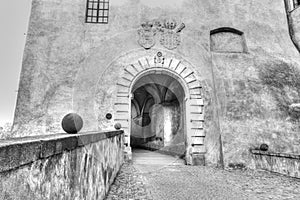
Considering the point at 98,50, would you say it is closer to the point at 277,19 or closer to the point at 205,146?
the point at 205,146

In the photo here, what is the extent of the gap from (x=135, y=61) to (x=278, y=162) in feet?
19.5

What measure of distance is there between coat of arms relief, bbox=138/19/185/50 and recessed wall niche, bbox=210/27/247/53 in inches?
66.0

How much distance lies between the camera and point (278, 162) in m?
5.36

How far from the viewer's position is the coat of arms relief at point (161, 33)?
7.62m

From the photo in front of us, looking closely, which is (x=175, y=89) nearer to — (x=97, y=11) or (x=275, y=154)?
(x=275, y=154)

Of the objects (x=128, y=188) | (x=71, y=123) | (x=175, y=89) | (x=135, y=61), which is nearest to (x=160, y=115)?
(x=175, y=89)

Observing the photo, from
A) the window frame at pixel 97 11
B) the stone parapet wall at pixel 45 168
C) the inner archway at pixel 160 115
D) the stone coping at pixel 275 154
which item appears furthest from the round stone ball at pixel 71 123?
the window frame at pixel 97 11

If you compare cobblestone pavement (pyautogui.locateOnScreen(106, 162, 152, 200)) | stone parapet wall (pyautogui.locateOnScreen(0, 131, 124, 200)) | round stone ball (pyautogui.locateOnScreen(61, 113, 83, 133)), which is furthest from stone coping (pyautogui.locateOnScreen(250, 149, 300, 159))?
round stone ball (pyautogui.locateOnScreen(61, 113, 83, 133))

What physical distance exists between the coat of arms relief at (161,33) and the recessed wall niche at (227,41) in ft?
5.50

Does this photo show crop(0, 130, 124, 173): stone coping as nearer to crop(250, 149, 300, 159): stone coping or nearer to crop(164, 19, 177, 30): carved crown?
crop(250, 149, 300, 159): stone coping

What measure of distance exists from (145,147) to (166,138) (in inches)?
166

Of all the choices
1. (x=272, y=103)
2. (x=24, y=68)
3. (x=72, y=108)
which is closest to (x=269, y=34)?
(x=272, y=103)

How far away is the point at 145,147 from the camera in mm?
14375

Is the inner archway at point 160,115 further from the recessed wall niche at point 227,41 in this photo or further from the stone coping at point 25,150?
the stone coping at point 25,150
